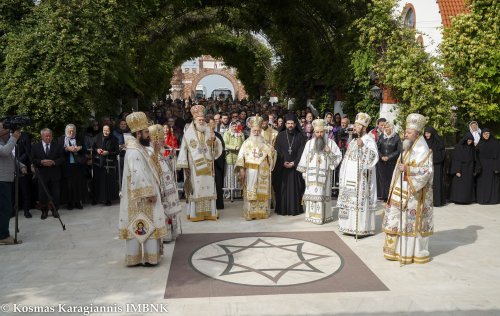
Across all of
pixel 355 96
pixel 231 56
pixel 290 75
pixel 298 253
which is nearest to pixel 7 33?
pixel 298 253

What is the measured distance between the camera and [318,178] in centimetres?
847

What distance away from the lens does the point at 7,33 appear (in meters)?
11.1

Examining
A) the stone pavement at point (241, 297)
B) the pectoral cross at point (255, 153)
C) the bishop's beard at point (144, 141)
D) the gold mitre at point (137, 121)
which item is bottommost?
the stone pavement at point (241, 297)

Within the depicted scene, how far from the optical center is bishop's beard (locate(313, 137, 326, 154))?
850 centimetres

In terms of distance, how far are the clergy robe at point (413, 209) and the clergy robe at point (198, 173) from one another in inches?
135

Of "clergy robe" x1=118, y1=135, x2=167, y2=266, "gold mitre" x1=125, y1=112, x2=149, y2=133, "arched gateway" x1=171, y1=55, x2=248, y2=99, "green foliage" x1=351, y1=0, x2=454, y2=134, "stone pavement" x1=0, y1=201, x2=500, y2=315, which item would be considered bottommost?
"stone pavement" x1=0, y1=201, x2=500, y2=315

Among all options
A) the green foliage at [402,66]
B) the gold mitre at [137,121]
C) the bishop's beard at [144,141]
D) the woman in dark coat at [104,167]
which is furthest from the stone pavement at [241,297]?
the green foliage at [402,66]

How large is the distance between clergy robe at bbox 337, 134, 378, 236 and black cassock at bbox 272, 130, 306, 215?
1.51 meters

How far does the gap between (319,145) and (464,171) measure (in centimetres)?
399

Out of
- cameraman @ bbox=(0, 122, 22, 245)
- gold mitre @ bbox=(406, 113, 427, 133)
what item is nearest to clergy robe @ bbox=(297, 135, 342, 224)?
gold mitre @ bbox=(406, 113, 427, 133)

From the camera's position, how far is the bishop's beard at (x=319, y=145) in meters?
8.50

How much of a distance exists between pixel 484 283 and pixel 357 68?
364 inches

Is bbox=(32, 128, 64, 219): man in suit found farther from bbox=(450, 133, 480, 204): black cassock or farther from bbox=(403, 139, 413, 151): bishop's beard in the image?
bbox=(450, 133, 480, 204): black cassock

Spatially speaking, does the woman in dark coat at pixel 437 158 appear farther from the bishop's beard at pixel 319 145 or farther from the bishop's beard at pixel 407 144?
the bishop's beard at pixel 407 144
